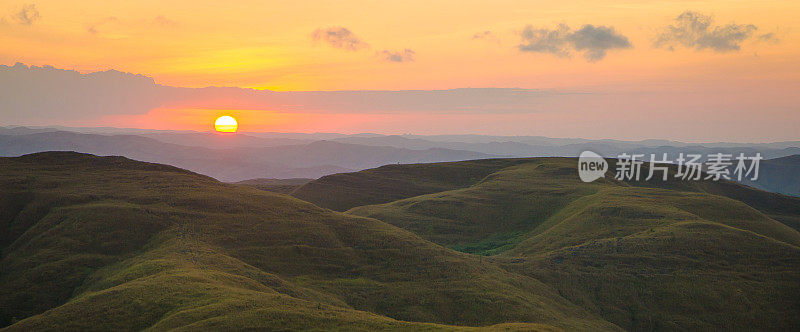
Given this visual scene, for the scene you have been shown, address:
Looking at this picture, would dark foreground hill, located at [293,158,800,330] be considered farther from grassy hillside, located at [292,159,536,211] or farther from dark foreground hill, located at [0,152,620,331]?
dark foreground hill, located at [0,152,620,331]

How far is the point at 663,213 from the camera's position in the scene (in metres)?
103

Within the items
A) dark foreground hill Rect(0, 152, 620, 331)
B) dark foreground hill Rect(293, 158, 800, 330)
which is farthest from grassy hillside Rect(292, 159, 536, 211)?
dark foreground hill Rect(0, 152, 620, 331)

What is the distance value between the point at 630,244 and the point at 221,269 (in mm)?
64972

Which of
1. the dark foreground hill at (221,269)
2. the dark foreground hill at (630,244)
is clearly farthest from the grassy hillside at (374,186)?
the dark foreground hill at (221,269)

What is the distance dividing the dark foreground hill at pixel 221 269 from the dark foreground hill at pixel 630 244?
840 centimetres

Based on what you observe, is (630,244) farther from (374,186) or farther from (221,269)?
(374,186)

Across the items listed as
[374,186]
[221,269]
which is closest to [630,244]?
[221,269]

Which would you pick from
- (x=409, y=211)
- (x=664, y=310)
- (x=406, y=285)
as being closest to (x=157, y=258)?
(x=406, y=285)

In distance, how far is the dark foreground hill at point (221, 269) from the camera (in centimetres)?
4047

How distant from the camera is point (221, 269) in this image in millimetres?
56562

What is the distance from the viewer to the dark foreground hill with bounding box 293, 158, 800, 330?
71.3 meters

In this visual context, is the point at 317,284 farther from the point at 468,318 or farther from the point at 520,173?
the point at 520,173

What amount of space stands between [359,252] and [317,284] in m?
12.7

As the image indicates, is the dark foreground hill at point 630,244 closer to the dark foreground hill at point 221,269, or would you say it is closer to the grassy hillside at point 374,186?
the grassy hillside at point 374,186
